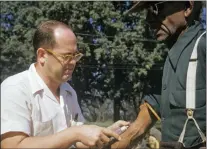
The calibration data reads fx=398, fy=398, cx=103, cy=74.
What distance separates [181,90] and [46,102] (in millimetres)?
702

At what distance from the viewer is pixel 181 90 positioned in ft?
6.63

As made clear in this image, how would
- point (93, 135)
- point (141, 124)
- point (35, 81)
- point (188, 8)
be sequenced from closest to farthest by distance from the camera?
point (93, 135) → point (35, 81) → point (188, 8) → point (141, 124)

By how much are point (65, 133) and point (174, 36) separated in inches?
35.9

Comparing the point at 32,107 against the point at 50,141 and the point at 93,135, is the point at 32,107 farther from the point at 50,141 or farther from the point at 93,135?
the point at 93,135

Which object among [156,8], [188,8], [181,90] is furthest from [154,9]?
[181,90]

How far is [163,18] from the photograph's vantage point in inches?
89.7

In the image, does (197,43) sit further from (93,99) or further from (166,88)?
(93,99)

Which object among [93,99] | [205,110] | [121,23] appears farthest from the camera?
[93,99]

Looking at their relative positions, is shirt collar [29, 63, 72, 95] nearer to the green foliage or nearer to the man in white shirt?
the man in white shirt

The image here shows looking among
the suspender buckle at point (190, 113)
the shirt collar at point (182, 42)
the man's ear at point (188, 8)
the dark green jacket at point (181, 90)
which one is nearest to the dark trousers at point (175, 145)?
A: the dark green jacket at point (181, 90)

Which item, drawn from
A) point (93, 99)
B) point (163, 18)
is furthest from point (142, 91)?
point (163, 18)

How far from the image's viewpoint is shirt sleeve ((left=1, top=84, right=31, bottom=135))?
178 cm

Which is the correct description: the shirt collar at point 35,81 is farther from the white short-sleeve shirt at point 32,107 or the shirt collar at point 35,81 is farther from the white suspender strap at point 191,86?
the white suspender strap at point 191,86

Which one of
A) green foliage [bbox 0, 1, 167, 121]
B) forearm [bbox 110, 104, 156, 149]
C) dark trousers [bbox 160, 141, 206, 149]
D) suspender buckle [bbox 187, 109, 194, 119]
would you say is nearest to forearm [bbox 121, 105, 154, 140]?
forearm [bbox 110, 104, 156, 149]
